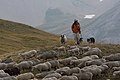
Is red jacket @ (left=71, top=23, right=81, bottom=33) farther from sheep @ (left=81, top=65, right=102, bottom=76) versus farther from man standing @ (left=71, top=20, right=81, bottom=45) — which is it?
sheep @ (left=81, top=65, right=102, bottom=76)

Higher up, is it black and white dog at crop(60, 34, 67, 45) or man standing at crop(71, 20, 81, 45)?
man standing at crop(71, 20, 81, 45)

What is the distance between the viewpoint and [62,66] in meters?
28.9

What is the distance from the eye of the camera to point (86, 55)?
1259 inches

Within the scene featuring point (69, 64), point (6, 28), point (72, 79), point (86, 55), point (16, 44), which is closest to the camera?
point (72, 79)

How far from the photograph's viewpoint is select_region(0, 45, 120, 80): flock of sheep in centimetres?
2444

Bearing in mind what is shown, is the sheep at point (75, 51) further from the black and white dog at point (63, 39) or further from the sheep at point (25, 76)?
the sheep at point (25, 76)

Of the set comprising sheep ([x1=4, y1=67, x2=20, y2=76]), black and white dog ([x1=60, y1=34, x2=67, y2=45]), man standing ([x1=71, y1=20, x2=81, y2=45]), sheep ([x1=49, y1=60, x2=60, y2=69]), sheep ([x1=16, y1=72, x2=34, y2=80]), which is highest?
man standing ([x1=71, y1=20, x2=81, y2=45])

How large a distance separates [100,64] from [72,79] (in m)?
5.03

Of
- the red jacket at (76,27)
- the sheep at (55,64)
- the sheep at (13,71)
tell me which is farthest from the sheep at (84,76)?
the red jacket at (76,27)

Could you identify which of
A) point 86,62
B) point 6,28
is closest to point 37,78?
point 86,62

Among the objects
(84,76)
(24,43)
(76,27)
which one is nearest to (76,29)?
(76,27)

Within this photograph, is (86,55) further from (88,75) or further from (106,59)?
(88,75)

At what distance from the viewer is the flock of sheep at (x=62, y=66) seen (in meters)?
24.4

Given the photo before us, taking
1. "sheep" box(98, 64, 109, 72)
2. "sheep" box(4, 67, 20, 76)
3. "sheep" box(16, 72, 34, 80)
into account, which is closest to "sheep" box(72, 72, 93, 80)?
"sheep" box(98, 64, 109, 72)
